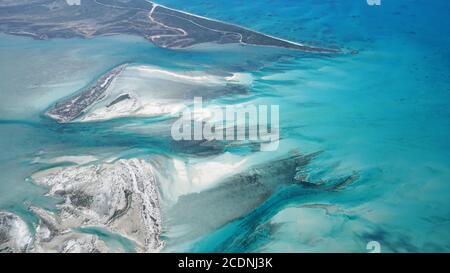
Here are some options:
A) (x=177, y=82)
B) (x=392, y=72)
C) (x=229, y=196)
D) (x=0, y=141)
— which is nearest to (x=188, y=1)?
(x=177, y=82)

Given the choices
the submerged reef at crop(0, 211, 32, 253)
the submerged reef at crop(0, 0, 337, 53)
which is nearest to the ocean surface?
the submerged reef at crop(0, 211, 32, 253)

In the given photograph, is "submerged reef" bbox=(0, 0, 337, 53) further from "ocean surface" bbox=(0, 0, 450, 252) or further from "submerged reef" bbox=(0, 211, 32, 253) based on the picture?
"submerged reef" bbox=(0, 211, 32, 253)

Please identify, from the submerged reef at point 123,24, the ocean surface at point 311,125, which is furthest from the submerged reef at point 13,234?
the submerged reef at point 123,24

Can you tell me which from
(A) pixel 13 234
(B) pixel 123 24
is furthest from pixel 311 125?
(B) pixel 123 24

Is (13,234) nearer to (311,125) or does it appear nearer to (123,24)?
(311,125)

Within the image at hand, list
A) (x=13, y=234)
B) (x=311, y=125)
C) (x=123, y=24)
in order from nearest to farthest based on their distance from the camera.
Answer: (x=13, y=234) < (x=311, y=125) < (x=123, y=24)

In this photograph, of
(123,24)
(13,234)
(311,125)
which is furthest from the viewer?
(123,24)

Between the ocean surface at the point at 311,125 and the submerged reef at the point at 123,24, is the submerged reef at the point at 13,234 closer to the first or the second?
the ocean surface at the point at 311,125
